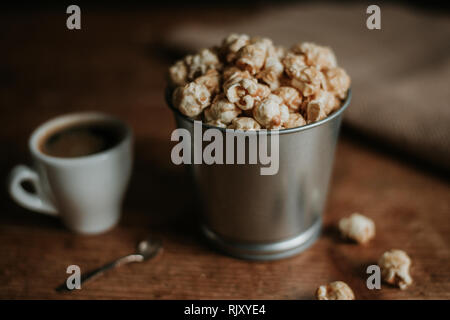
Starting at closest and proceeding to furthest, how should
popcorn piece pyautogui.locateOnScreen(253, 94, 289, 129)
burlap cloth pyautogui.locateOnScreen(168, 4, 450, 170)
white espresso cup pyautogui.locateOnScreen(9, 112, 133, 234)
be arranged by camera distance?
1. popcorn piece pyautogui.locateOnScreen(253, 94, 289, 129)
2. white espresso cup pyautogui.locateOnScreen(9, 112, 133, 234)
3. burlap cloth pyautogui.locateOnScreen(168, 4, 450, 170)

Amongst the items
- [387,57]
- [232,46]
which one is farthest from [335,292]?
[387,57]

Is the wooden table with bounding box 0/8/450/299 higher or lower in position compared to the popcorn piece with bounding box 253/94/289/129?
lower

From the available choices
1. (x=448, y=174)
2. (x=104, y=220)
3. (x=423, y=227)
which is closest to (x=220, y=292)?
(x=104, y=220)

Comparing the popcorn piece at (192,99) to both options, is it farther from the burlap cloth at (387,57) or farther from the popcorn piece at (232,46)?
the burlap cloth at (387,57)

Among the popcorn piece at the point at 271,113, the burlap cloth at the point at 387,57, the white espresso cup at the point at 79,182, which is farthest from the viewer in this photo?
the burlap cloth at the point at 387,57

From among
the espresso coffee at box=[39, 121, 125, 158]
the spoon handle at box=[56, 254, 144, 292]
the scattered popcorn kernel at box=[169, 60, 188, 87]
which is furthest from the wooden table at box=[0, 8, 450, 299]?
the scattered popcorn kernel at box=[169, 60, 188, 87]

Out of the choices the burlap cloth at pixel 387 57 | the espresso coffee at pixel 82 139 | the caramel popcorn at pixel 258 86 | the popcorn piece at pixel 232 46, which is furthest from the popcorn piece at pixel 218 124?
the burlap cloth at pixel 387 57

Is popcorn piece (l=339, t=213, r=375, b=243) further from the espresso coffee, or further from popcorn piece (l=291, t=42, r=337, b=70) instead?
the espresso coffee
